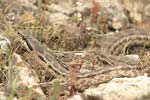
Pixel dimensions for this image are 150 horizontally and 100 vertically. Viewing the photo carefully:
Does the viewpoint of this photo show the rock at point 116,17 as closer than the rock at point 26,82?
No

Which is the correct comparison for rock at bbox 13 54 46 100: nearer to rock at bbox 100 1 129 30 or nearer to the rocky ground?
the rocky ground

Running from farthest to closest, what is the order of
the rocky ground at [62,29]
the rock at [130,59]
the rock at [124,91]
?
the rock at [130,59]
the rocky ground at [62,29]
the rock at [124,91]

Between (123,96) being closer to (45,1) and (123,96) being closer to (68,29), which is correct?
(68,29)

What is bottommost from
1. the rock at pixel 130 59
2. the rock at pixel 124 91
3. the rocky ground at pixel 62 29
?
the rock at pixel 124 91

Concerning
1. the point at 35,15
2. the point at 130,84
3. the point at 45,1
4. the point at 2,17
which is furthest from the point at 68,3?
the point at 130,84

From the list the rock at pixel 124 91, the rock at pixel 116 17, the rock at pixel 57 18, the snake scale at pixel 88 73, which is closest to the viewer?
the rock at pixel 124 91

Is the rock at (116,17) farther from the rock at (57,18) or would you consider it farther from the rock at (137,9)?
the rock at (57,18)

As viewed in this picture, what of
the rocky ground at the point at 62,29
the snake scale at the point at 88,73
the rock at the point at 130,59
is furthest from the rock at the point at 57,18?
the rock at the point at 130,59

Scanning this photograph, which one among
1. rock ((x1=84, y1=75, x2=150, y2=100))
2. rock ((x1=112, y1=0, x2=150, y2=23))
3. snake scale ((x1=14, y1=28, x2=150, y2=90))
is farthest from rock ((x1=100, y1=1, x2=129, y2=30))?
rock ((x1=84, y1=75, x2=150, y2=100))

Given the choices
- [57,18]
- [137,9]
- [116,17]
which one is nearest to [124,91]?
[57,18]
